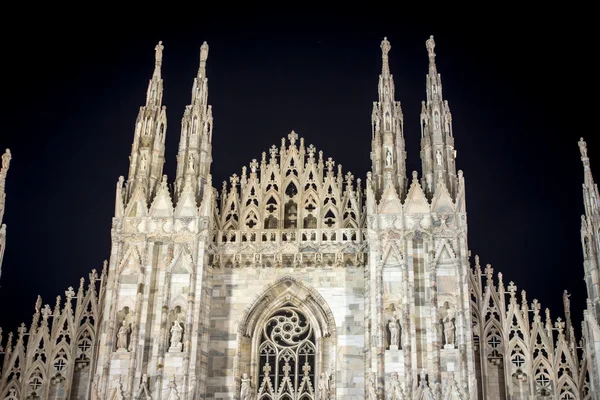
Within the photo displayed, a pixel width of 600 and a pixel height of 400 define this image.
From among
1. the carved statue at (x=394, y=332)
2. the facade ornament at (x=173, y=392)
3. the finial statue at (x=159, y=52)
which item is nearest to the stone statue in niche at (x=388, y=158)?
the carved statue at (x=394, y=332)

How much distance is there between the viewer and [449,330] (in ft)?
81.1

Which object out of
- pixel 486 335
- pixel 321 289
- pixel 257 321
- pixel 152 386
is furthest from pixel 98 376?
pixel 486 335

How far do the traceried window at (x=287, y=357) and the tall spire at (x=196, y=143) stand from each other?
4406 millimetres

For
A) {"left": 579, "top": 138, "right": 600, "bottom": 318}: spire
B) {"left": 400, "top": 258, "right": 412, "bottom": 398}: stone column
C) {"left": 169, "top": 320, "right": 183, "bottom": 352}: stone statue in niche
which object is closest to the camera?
{"left": 400, "top": 258, "right": 412, "bottom": 398}: stone column

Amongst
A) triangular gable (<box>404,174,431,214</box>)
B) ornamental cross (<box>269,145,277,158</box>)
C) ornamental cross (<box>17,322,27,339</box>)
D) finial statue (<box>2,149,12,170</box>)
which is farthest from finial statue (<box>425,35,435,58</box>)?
ornamental cross (<box>17,322,27,339</box>)

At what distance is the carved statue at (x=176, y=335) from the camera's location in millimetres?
25145

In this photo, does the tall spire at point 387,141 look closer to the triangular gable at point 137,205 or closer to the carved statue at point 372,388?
the carved statue at point 372,388

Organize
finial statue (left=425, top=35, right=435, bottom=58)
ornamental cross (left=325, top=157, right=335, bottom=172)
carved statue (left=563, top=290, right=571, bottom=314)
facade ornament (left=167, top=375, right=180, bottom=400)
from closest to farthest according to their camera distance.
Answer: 1. facade ornament (left=167, top=375, right=180, bottom=400)
2. carved statue (left=563, top=290, right=571, bottom=314)
3. ornamental cross (left=325, top=157, right=335, bottom=172)
4. finial statue (left=425, top=35, right=435, bottom=58)

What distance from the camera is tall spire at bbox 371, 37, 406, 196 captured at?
2712cm

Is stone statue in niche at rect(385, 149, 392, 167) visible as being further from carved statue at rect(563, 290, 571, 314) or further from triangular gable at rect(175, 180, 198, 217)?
carved statue at rect(563, 290, 571, 314)

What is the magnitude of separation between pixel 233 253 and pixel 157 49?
7.47m

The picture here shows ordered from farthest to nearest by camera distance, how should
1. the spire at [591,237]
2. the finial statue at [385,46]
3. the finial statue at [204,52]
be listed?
the finial statue at [204,52] → the finial statue at [385,46] → the spire at [591,237]

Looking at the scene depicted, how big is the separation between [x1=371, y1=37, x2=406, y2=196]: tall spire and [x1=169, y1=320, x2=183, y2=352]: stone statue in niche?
681 cm

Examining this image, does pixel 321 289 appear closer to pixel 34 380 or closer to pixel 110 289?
pixel 110 289
